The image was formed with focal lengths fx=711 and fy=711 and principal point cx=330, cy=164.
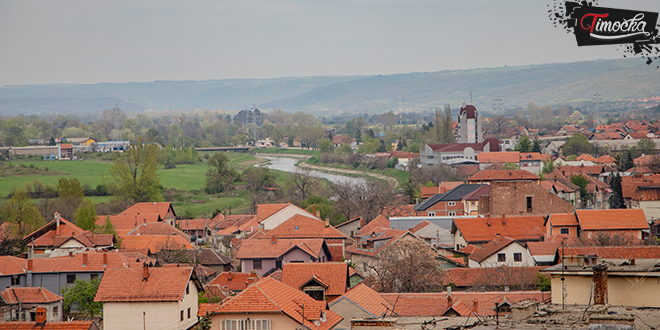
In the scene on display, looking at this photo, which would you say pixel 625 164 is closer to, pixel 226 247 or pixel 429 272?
pixel 226 247

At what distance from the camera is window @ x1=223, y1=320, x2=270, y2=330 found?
14.2m

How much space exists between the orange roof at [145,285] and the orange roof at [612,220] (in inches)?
717

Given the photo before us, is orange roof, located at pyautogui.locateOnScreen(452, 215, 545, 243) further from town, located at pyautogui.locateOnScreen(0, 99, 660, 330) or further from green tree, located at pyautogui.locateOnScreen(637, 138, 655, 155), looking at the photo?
green tree, located at pyautogui.locateOnScreen(637, 138, 655, 155)

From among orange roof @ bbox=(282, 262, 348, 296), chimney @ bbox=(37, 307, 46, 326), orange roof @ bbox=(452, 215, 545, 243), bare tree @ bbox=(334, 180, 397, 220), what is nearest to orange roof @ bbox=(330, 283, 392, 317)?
orange roof @ bbox=(282, 262, 348, 296)

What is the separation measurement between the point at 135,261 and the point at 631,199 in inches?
1165

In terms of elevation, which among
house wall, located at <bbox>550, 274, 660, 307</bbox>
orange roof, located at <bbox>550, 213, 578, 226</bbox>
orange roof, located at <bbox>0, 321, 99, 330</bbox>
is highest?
house wall, located at <bbox>550, 274, 660, 307</bbox>

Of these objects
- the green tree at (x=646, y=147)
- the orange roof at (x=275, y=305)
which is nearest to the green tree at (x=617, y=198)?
the green tree at (x=646, y=147)

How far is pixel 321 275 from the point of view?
63.6 feet

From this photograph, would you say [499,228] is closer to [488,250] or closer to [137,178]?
[488,250]

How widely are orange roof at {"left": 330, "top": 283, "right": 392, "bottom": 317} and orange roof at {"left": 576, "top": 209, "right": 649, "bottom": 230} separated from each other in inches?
616

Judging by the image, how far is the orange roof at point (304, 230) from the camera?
106 ft

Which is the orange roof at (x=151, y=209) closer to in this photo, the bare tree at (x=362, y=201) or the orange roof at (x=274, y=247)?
the bare tree at (x=362, y=201)

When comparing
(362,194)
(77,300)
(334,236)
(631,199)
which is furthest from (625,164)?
(77,300)

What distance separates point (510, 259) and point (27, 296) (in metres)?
16.0
